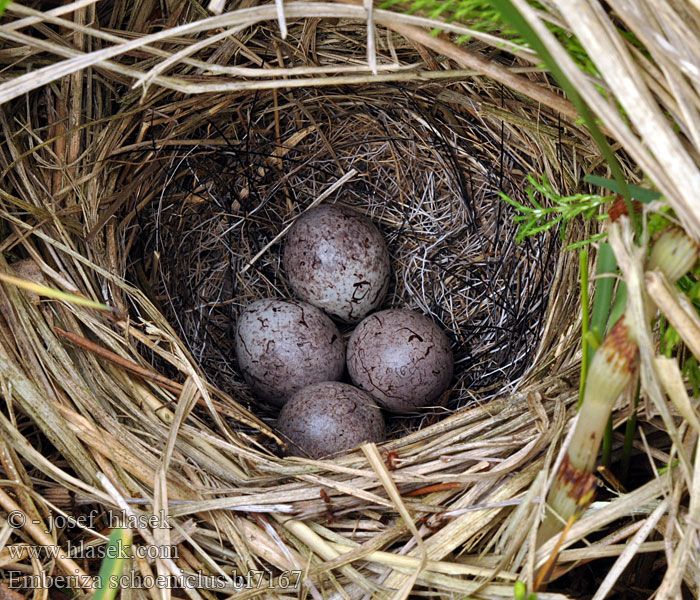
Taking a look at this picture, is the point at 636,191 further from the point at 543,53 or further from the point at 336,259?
the point at 336,259

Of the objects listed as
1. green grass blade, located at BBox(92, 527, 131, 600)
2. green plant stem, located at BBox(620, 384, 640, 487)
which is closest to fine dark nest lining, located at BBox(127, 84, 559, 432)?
green plant stem, located at BBox(620, 384, 640, 487)

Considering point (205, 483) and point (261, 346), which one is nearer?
point (205, 483)

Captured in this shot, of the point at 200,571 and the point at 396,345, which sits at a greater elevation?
the point at 200,571

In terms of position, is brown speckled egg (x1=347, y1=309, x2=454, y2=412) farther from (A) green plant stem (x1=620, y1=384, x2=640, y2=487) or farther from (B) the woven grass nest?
(A) green plant stem (x1=620, y1=384, x2=640, y2=487)

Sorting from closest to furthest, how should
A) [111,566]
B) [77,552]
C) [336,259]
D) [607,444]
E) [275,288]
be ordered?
1. [111,566]
2. [607,444]
3. [77,552]
4. [336,259]
5. [275,288]

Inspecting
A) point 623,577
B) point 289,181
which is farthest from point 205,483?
point 289,181

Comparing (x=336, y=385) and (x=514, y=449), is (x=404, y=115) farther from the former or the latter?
(x=514, y=449)

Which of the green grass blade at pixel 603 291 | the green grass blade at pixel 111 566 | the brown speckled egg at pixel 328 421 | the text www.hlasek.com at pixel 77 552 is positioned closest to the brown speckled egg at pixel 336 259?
the brown speckled egg at pixel 328 421

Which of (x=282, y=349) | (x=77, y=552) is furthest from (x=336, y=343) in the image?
(x=77, y=552)
